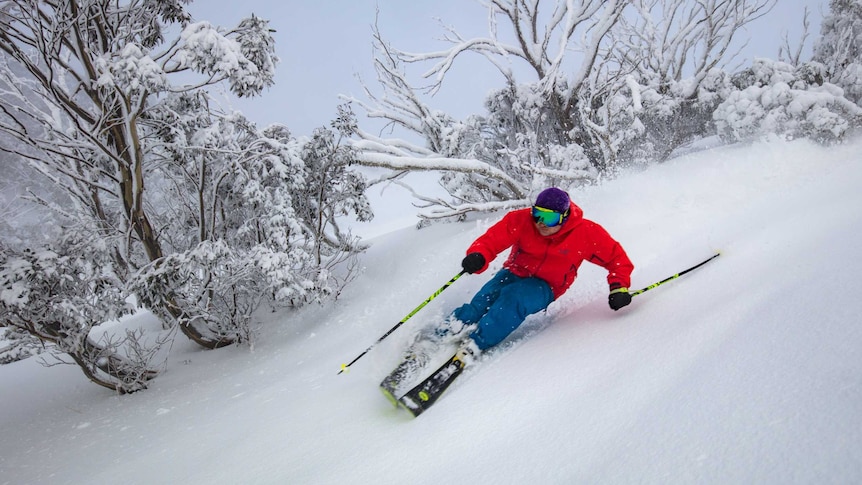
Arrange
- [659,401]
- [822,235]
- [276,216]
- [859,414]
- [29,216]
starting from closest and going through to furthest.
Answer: [859,414], [659,401], [822,235], [276,216], [29,216]

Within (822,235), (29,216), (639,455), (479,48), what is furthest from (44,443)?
(29,216)

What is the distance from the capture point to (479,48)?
28.5ft

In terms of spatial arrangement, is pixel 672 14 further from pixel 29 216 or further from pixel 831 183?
pixel 29 216

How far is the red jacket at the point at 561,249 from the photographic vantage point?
3078 millimetres

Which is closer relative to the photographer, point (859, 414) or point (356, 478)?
point (859, 414)

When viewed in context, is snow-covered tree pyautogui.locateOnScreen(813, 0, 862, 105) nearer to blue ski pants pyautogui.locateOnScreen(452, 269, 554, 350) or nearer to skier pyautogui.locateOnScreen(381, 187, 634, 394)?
skier pyautogui.locateOnScreen(381, 187, 634, 394)

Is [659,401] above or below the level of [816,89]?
below

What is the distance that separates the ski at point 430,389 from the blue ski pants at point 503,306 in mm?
321

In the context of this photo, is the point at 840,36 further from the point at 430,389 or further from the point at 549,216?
the point at 430,389

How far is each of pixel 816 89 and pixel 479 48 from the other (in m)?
5.97

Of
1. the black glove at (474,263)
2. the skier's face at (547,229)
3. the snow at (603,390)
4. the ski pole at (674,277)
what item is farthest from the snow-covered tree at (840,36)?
the black glove at (474,263)

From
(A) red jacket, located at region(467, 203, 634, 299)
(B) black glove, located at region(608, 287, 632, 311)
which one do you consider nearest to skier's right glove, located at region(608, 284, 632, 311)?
(B) black glove, located at region(608, 287, 632, 311)

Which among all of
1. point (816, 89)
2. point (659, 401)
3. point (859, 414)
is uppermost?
point (816, 89)

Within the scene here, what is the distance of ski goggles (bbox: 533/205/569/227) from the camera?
2.95 metres
